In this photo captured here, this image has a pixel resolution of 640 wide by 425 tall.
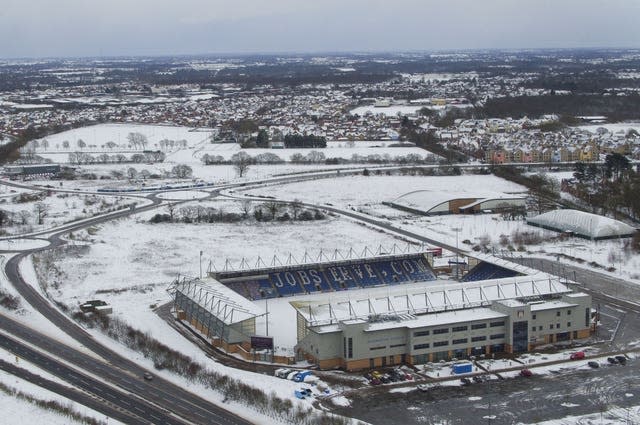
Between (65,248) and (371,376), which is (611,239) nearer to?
(371,376)

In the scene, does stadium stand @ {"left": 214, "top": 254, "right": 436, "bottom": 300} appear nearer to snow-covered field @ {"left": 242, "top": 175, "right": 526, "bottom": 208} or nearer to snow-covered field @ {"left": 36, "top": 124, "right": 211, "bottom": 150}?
snow-covered field @ {"left": 242, "top": 175, "right": 526, "bottom": 208}

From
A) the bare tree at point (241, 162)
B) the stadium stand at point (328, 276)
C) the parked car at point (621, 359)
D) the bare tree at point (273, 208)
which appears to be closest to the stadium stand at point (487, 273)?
the stadium stand at point (328, 276)

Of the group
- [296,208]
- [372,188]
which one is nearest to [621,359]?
[296,208]

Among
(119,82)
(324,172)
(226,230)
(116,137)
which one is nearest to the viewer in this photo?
(226,230)

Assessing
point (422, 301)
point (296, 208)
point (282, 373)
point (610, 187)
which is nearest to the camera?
point (282, 373)

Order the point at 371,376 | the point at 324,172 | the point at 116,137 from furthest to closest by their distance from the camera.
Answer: the point at 116,137, the point at 324,172, the point at 371,376

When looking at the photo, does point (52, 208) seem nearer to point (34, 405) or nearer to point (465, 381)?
point (34, 405)

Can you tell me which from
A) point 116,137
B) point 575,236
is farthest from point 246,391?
point 116,137
